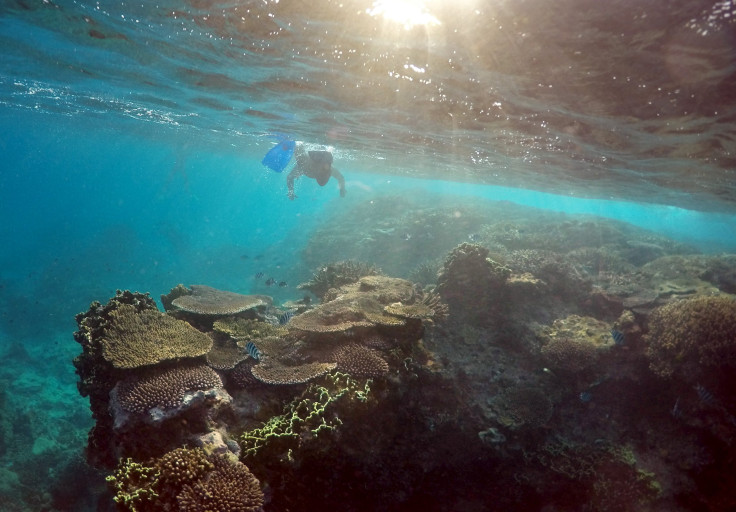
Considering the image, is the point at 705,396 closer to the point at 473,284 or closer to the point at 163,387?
the point at 473,284

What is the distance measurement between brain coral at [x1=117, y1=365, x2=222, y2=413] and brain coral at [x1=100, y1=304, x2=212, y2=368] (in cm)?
26

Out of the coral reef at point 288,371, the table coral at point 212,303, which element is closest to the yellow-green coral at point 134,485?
the coral reef at point 288,371

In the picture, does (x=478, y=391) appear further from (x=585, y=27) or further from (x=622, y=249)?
(x=622, y=249)

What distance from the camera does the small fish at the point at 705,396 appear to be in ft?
22.5

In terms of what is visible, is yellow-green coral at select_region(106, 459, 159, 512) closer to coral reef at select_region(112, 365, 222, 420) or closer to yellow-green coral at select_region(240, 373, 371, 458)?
coral reef at select_region(112, 365, 222, 420)

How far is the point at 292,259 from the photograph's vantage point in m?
36.7

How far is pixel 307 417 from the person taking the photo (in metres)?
5.68

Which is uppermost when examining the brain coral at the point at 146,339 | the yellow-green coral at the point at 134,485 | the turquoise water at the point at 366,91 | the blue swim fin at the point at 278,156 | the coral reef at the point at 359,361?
the turquoise water at the point at 366,91

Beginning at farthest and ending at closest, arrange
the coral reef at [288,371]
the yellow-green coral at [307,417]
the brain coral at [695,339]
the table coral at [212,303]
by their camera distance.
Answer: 1. the table coral at [212,303]
2. the brain coral at [695,339]
3. the coral reef at [288,371]
4. the yellow-green coral at [307,417]

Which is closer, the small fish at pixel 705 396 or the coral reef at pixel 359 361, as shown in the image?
the coral reef at pixel 359 361

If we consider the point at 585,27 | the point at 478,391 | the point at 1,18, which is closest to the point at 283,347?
the point at 478,391

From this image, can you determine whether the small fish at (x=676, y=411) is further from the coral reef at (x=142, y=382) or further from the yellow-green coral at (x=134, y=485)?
the yellow-green coral at (x=134, y=485)

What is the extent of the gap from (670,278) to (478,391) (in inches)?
498

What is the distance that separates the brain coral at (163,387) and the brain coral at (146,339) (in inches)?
10.2
